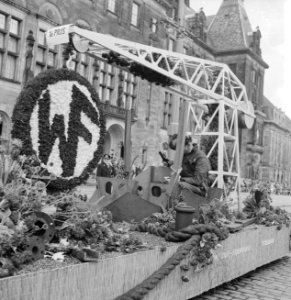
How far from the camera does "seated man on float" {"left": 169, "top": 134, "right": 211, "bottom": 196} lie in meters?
6.06

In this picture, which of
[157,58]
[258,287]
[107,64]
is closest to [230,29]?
[107,64]

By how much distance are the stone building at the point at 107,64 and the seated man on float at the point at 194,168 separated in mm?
387

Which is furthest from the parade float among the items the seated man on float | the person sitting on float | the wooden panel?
the person sitting on float

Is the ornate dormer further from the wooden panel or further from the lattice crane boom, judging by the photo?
the wooden panel

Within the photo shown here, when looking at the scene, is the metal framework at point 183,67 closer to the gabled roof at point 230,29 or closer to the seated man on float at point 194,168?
the seated man on float at point 194,168

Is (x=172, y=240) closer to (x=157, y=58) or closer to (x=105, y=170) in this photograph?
(x=157, y=58)

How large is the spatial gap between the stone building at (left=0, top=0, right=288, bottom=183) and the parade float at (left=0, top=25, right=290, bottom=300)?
1.23 m

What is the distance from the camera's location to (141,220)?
5254 mm

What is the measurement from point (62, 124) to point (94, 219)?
0.99 meters

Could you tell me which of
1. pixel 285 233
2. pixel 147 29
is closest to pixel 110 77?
pixel 147 29

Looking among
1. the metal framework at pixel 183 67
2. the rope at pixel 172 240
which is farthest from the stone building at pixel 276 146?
the rope at pixel 172 240

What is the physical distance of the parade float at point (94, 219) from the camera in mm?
2887

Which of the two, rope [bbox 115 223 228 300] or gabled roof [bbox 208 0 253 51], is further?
gabled roof [bbox 208 0 253 51]

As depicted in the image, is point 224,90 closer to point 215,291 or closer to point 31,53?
point 215,291
